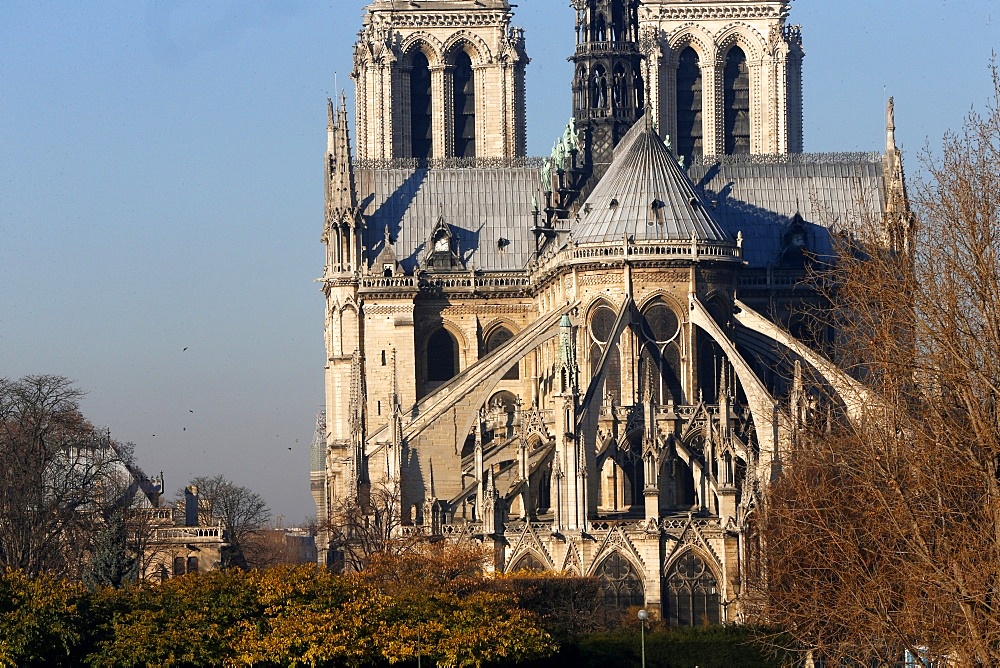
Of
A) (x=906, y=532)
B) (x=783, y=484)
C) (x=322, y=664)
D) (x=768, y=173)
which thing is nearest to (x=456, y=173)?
(x=768, y=173)

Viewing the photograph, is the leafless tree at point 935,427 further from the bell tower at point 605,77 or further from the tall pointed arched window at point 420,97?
the tall pointed arched window at point 420,97

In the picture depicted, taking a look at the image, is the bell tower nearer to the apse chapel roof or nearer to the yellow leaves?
the apse chapel roof

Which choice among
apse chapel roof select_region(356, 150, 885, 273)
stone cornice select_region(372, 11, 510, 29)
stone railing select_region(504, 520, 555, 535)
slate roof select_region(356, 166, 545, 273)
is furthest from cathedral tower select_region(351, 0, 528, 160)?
stone railing select_region(504, 520, 555, 535)

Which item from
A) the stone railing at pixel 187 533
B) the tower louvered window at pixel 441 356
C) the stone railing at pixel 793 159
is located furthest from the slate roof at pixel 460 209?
the stone railing at pixel 187 533

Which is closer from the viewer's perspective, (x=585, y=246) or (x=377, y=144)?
(x=585, y=246)

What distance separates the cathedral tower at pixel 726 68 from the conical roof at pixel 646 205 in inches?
629

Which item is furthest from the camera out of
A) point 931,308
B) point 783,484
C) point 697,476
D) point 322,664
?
point 697,476

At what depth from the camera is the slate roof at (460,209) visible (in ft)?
383

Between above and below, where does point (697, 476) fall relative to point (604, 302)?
below

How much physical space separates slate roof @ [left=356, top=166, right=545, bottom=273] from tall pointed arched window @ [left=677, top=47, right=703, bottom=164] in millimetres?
8927

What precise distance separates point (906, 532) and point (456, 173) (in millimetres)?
68921

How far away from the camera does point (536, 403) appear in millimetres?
107750

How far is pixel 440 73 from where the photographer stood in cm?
12288

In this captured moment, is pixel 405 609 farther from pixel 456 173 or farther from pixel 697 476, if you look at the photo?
pixel 456 173
